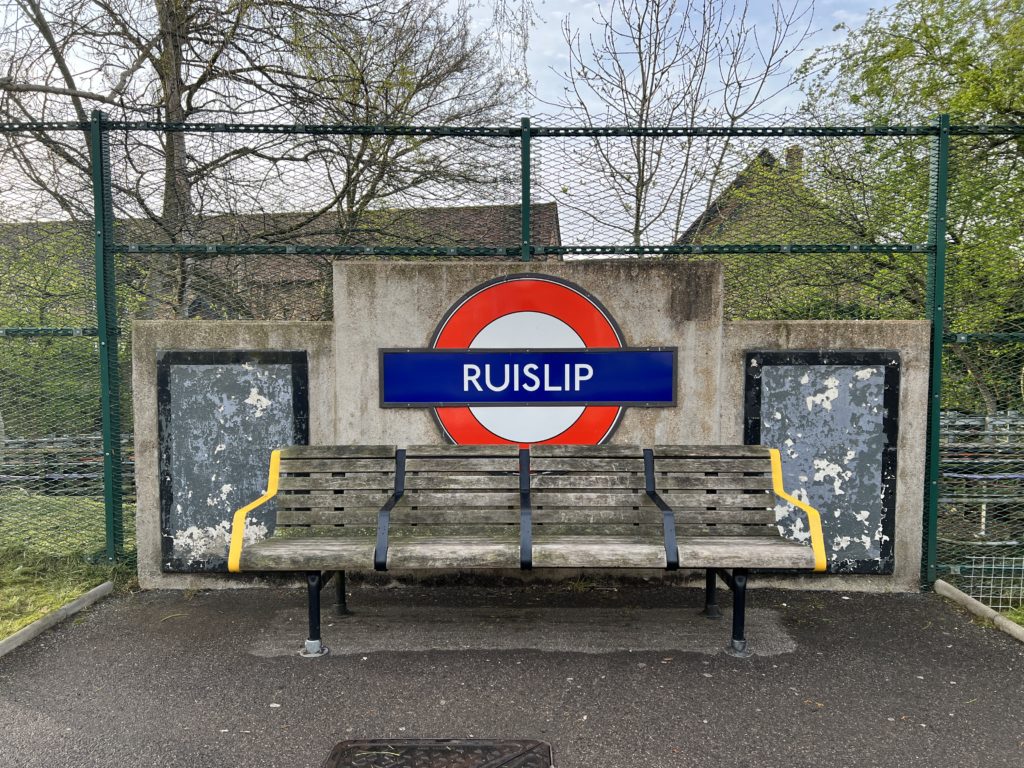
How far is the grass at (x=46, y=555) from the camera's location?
3.55m

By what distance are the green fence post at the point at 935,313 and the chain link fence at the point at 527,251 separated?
12 mm

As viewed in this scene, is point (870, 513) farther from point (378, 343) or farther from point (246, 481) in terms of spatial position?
point (246, 481)

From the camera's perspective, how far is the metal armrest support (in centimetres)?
290

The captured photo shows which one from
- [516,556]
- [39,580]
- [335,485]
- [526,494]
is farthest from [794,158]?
[39,580]

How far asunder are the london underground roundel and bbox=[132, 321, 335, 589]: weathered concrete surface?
1.26 feet

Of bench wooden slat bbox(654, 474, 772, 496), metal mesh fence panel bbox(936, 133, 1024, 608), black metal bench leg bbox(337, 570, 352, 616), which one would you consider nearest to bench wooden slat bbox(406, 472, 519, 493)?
black metal bench leg bbox(337, 570, 352, 616)

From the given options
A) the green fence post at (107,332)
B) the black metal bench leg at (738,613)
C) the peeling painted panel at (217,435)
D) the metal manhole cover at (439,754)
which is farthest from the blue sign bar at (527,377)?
the metal manhole cover at (439,754)

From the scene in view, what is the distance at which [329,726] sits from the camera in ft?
8.08

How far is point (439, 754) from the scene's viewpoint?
2.30m

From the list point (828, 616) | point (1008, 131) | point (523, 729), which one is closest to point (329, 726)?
point (523, 729)

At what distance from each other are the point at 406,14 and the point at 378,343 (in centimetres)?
523

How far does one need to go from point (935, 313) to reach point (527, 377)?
2404mm

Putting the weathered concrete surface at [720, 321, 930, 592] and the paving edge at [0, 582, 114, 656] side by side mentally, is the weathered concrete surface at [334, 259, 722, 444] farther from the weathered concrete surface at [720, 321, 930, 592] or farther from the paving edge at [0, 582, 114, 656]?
the paving edge at [0, 582, 114, 656]

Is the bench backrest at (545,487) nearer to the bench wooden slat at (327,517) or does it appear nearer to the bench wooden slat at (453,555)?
the bench wooden slat at (327,517)
